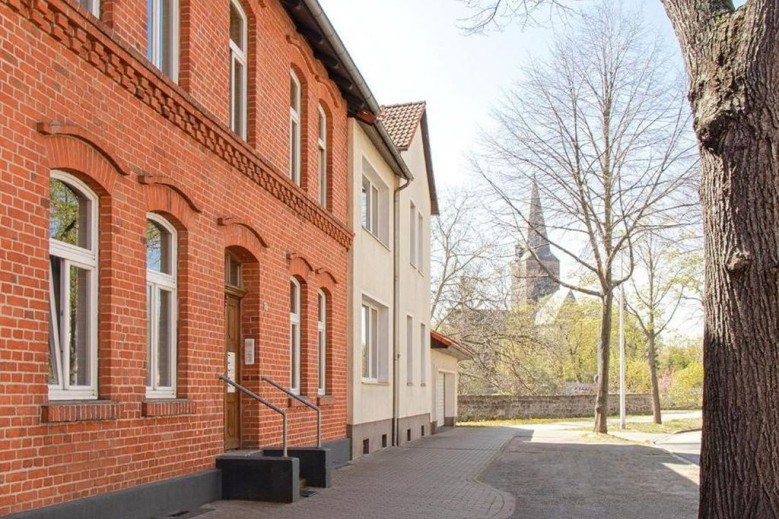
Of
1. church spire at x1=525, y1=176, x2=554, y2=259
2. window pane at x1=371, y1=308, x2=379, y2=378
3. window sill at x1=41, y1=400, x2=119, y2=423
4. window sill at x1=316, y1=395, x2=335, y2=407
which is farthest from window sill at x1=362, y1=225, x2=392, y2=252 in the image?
window sill at x1=41, y1=400, x2=119, y2=423

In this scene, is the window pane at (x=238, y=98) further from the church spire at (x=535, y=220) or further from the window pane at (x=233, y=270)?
the church spire at (x=535, y=220)

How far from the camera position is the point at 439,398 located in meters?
33.6

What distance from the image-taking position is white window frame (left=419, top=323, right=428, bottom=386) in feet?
90.8

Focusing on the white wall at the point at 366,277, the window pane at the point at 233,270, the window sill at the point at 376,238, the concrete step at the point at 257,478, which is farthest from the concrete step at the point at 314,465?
the window sill at the point at 376,238

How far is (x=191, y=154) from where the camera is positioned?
10367mm

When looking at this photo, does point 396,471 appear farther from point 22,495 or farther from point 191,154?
point 22,495

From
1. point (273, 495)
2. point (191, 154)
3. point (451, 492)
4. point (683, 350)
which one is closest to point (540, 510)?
point (451, 492)

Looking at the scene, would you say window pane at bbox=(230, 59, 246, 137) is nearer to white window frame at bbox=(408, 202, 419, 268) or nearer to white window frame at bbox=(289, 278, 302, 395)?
white window frame at bbox=(289, 278, 302, 395)

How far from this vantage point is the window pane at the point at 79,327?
808 centimetres

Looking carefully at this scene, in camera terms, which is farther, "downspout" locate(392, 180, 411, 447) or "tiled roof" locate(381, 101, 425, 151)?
"tiled roof" locate(381, 101, 425, 151)

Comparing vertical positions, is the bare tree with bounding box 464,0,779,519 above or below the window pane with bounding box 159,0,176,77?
below

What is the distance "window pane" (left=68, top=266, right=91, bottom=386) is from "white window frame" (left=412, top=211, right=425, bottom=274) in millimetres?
19877

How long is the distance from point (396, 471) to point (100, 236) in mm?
9021

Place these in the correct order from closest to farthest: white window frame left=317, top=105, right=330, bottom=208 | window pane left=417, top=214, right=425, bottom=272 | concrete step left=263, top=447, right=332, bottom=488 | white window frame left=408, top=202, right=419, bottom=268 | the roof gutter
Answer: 1. concrete step left=263, top=447, right=332, bottom=488
2. the roof gutter
3. white window frame left=317, top=105, right=330, bottom=208
4. white window frame left=408, top=202, right=419, bottom=268
5. window pane left=417, top=214, right=425, bottom=272
